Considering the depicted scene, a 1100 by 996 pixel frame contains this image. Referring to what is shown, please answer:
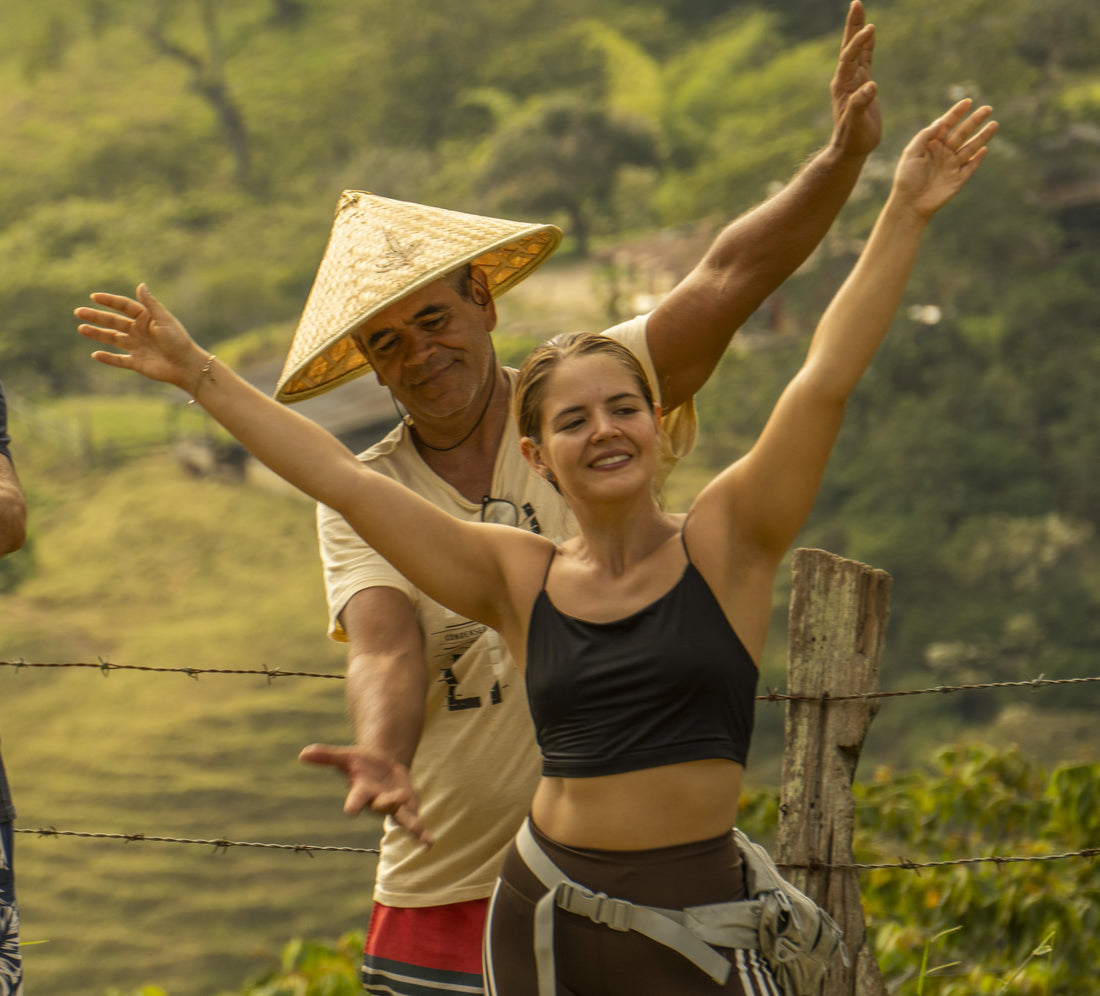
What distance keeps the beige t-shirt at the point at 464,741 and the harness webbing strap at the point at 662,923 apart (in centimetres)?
34

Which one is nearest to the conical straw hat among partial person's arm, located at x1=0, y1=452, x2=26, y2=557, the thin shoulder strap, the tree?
partial person's arm, located at x1=0, y1=452, x2=26, y2=557

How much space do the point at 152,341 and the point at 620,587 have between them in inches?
25.7

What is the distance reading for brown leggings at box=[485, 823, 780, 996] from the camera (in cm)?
151

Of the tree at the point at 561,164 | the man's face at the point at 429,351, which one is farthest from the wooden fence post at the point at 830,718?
the tree at the point at 561,164

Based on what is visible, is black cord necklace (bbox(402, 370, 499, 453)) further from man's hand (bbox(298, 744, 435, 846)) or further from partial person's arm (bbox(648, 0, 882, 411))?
man's hand (bbox(298, 744, 435, 846))

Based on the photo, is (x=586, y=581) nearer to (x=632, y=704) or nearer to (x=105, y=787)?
(x=632, y=704)

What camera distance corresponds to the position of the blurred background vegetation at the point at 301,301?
24.0 m

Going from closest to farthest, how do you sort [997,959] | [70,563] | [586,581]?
[586,581] < [997,959] < [70,563]

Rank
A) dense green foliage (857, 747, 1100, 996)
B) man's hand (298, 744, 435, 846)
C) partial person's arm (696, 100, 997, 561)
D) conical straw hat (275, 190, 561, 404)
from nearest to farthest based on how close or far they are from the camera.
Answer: man's hand (298, 744, 435, 846) < partial person's arm (696, 100, 997, 561) < conical straw hat (275, 190, 561, 404) < dense green foliage (857, 747, 1100, 996)

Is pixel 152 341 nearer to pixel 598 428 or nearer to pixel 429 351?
pixel 429 351

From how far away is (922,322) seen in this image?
29234 mm

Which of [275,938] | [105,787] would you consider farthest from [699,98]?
[275,938]

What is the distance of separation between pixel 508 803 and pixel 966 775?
2630 mm

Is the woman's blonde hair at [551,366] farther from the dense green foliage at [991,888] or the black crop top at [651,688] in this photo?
the dense green foliage at [991,888]
